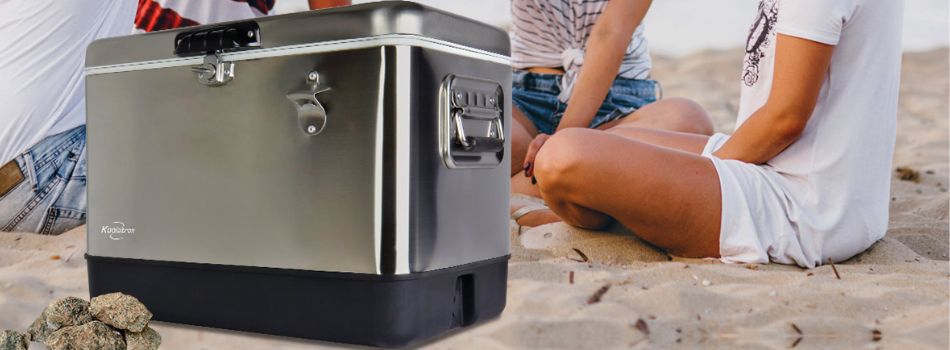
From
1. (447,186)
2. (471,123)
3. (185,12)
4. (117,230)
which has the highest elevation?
(185,12)

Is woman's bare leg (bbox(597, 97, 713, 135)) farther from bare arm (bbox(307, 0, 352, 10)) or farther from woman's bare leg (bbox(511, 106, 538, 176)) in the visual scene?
bare arm (bbox(307, 0, 352, 10))

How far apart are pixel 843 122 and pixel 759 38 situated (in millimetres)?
297

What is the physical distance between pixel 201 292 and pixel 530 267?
2.28 ft

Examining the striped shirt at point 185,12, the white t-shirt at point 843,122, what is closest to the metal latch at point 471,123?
the white t-shirt at point 843,122

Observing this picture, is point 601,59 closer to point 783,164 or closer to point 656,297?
point 783,164

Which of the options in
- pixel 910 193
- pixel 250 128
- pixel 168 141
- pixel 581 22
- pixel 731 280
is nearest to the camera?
pixel 250 128

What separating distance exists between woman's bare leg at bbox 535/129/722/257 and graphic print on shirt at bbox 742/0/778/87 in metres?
0.27

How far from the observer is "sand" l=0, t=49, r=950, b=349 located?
1.57m

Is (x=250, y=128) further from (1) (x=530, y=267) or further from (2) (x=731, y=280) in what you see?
(2) (x=731, y=280)

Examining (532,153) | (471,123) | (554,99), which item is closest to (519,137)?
(554,99)

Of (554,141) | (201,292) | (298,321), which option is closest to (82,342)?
(201,292)

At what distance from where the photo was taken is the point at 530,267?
1954mm

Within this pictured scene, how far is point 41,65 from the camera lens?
2.38 meters

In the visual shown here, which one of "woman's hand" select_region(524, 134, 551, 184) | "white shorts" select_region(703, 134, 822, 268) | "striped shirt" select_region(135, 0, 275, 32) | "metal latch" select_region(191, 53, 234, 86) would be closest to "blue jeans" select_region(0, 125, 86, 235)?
"striped shirt" select_region(135, 0, 275, 32)
